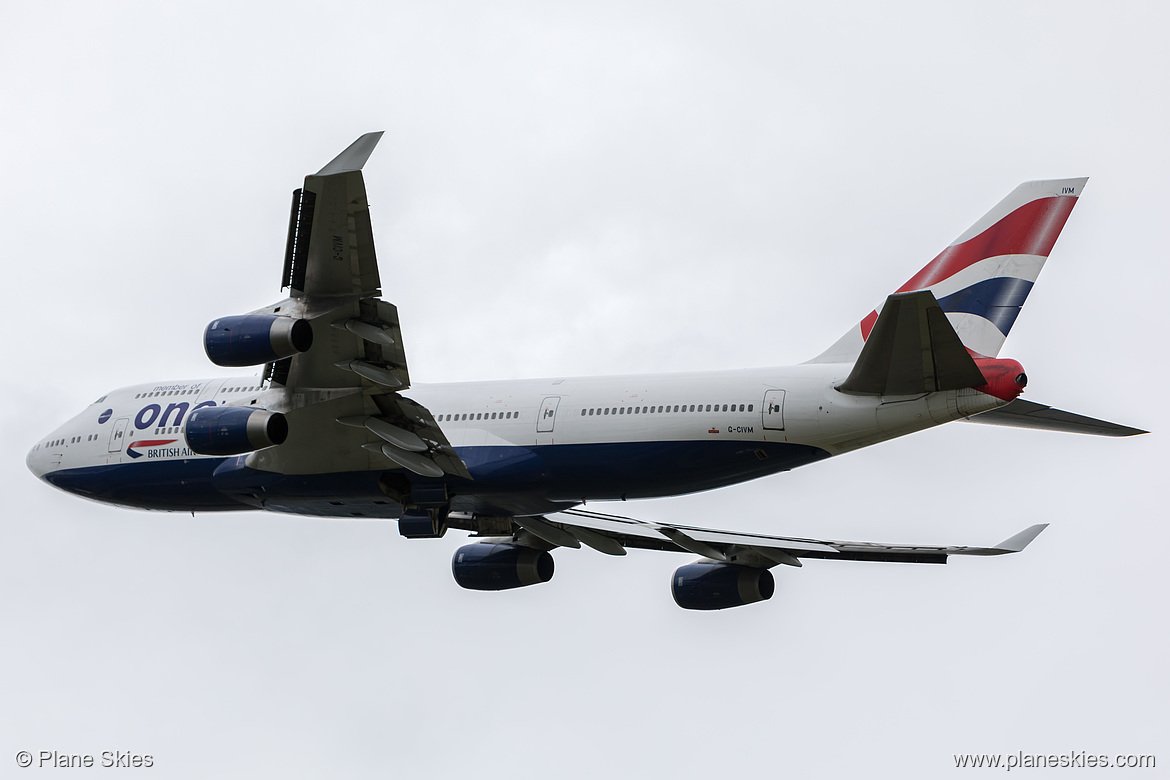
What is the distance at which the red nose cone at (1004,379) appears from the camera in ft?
63.3

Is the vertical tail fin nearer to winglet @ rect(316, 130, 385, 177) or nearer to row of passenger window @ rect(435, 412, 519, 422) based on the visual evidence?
row of passenger window @ rect(435, 412, 519, 422)

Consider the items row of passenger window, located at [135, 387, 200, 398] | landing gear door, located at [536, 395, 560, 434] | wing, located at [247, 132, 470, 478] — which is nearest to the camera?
wing, located at [247, 132, 470, 478]

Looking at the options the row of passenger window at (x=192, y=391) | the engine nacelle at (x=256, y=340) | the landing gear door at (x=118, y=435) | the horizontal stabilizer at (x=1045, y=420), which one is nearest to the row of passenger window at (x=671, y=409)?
the horizontal stabilizer at (x=1045, y=420)

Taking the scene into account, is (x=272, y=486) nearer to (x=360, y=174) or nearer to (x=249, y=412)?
(x=249, y=412)

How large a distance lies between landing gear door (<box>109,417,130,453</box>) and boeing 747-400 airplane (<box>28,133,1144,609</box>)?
0.10ft

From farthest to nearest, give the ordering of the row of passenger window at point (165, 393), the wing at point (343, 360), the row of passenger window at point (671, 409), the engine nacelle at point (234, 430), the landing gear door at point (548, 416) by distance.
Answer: the row of passenger window at point (165, 393) < the landing gear door at point (548, 416) < the row of passenger window at point (671, 409) < the engine nacelle at point (234, 430) < the wing at point (343, 360)

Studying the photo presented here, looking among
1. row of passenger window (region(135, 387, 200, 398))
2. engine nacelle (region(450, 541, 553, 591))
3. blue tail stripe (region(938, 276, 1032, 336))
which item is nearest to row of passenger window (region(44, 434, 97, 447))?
row of passenger window (region(135, 387, 200, 398))

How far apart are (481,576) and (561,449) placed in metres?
6.62

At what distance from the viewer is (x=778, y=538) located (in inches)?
1061

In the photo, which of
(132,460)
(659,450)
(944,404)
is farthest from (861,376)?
(132,460)

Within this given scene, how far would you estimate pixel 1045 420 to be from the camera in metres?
20.6

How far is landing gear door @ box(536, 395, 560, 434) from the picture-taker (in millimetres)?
23359

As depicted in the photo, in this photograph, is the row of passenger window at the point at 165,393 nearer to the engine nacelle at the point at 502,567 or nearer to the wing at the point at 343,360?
the wing at the point at 343,360

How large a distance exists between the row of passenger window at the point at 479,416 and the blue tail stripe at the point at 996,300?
7.60 metres
